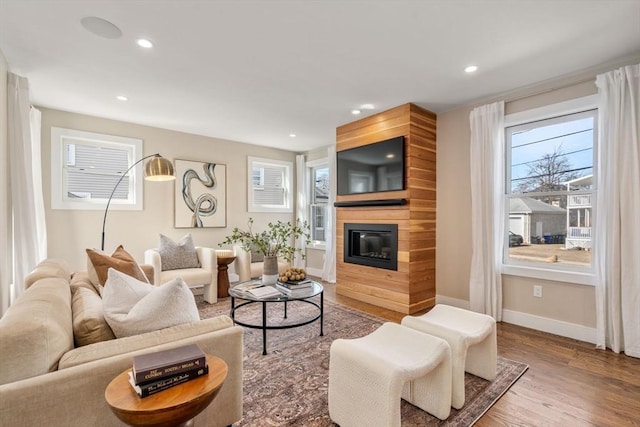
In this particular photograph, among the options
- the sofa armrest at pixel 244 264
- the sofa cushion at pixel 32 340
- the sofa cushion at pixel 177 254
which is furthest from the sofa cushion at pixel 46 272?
the sofa armrest at pixel 244 264

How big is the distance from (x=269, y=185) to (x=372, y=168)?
2.67 metres

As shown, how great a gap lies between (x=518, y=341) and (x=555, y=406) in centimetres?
106

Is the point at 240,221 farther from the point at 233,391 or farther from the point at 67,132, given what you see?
the point at 233,391

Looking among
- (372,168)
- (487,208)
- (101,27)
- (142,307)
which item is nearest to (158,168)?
(101,27)

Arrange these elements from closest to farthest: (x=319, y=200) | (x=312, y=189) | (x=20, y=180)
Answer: (x=20, y=180)
(x=319, y=200)
(x=312, y=189)

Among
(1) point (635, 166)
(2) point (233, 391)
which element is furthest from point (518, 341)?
(2) point (233, 391)

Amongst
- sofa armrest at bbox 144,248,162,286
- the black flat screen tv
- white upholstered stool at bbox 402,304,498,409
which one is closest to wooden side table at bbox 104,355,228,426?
white upholstered stool at bbox 402,304,498,409

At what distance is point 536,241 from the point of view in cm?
330

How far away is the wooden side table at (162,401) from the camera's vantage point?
1024mm

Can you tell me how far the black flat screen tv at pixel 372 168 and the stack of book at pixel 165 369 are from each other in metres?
3.06

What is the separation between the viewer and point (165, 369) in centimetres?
114

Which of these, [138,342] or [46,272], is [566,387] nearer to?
[138,342]

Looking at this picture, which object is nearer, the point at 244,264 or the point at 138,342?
the point at 138,342

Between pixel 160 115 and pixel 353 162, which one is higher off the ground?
pixel 160 115
